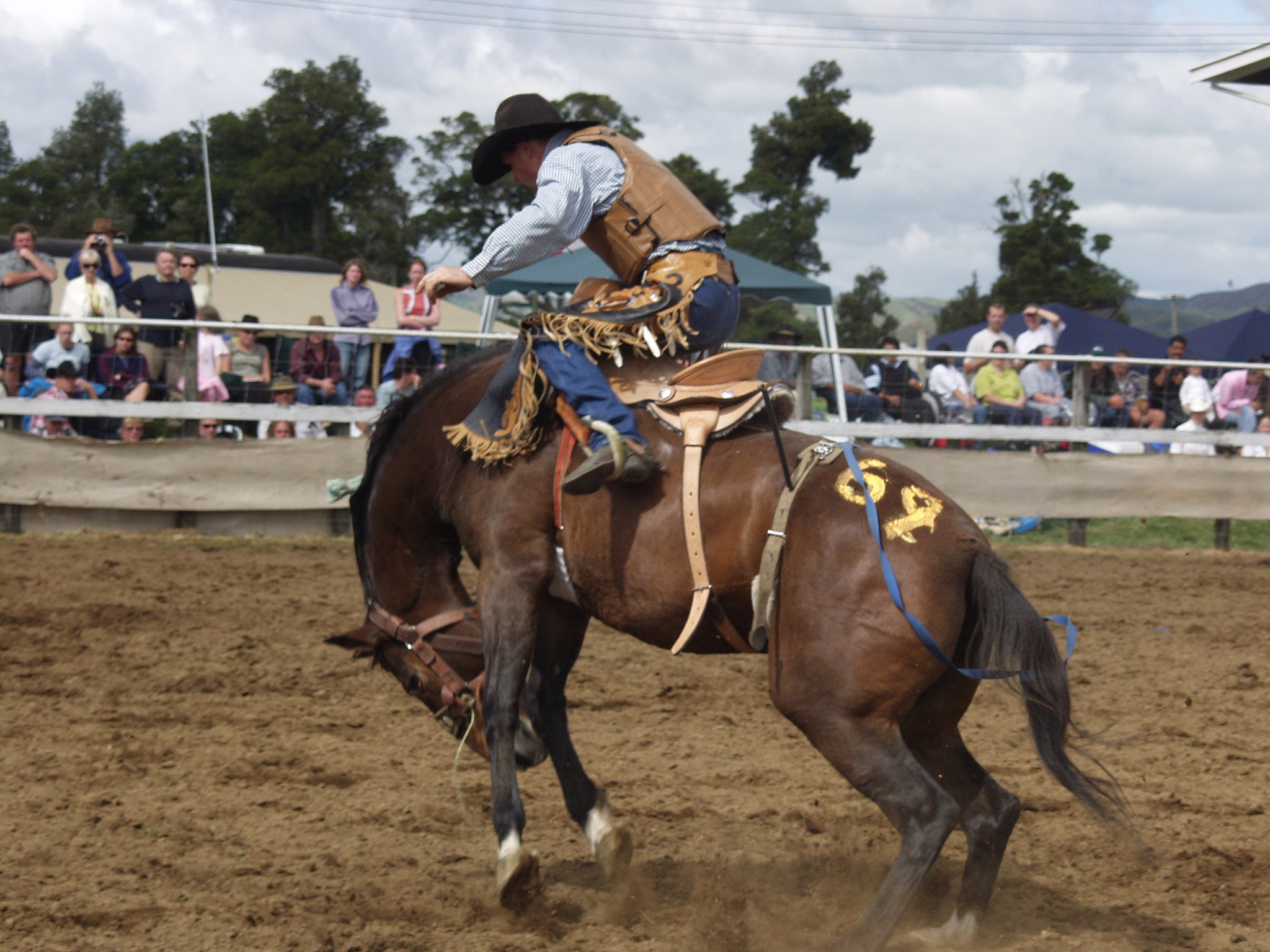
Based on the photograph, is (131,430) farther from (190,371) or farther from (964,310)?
(964,310)

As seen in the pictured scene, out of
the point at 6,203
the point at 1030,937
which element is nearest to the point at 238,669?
the point at 1030,937

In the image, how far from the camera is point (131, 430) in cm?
943

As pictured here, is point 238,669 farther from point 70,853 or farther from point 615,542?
point 615,542

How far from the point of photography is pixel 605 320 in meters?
3.60

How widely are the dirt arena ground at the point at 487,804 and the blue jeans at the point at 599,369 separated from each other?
1481 millimetres

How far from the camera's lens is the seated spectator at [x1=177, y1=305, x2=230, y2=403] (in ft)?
31.3

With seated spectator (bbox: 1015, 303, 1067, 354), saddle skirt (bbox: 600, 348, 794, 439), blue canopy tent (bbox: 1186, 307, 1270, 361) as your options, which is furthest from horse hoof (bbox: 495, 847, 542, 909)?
blue canopy tent (bbox: 1186, 307, 1270, 361)

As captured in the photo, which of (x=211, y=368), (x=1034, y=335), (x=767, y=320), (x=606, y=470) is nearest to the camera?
(x=606, y=470)

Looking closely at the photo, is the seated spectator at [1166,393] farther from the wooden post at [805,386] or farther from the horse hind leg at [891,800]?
the horse hind leg at [891,800]

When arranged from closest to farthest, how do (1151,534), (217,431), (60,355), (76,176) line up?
(60,355) → (217,431) → (1151,534) → (76,176)

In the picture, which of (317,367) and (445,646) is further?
(317,367)

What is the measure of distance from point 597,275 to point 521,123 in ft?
32.1

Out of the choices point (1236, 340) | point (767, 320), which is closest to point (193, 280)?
point (1236, 340)

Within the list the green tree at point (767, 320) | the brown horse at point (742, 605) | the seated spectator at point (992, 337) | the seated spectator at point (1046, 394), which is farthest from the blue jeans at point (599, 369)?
the green tree at point (767, 320)
